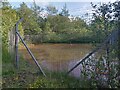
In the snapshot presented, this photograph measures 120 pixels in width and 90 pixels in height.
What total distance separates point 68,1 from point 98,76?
5.36 feet

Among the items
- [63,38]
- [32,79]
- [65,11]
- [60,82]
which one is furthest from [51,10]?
[60,82]

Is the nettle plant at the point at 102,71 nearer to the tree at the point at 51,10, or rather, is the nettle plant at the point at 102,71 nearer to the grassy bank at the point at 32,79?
the grassy bank at the point at 32,79

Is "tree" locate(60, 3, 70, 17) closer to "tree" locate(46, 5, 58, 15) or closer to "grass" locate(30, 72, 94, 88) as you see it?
"tree" locate(46, 5, 58, 15)

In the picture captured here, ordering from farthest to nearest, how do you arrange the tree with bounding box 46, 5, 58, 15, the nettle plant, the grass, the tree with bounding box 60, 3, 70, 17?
the tree with bounding box 46, 5, 58, 15 → the tree with bounding box 60, 3, 70, 17 → the grass → the nettle plant

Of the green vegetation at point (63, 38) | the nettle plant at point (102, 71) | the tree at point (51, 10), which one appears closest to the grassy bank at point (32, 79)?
the green vegetation at point (63, 38)

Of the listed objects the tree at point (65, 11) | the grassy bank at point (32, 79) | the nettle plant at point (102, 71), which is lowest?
the grassy bank at point (32, 79)

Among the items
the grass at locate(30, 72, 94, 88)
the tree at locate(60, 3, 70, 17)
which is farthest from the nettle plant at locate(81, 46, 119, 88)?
the tree at locate(60, 3, 70, 17)

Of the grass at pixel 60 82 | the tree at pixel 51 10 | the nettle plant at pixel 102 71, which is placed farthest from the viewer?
the tree at pixel 51 10

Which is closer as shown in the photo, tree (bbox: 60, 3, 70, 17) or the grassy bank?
the grassy bank

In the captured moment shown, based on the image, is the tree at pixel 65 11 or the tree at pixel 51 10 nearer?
the tree at pixel 65 11

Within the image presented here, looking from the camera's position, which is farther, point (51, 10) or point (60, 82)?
point (51, 10)

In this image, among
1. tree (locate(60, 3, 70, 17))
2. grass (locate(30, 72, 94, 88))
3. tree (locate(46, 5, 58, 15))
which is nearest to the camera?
grass (locate(30, 72, 94, 88))

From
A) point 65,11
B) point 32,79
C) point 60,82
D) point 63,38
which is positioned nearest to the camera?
point 60,82

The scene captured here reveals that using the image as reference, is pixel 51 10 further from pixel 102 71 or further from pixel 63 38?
pixel 102 71
